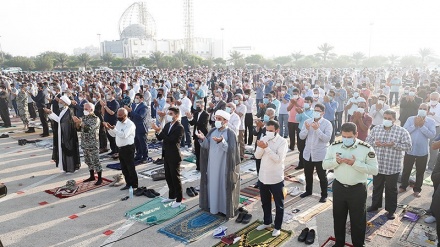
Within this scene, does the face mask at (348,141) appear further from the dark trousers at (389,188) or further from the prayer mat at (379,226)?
the dark trousers at (389,188)

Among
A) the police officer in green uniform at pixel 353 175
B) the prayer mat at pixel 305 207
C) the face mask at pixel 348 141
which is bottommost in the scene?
the prayer mat at pixel 305 207

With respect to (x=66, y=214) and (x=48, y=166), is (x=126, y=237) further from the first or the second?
(x=48, y=166)

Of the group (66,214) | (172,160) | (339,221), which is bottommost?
(66,214)

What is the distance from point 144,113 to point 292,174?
4.25m

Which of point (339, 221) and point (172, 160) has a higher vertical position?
point (172, 160)

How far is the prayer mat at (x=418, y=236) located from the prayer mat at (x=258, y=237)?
5.85 feet

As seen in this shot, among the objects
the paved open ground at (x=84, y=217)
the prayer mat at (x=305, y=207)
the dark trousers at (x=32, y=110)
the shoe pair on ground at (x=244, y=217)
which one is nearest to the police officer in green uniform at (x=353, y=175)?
the paved open ground at (x=84, y=217)

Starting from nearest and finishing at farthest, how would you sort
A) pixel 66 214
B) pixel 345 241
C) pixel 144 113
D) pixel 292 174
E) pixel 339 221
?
pixel 339 221
pixel 345 241
pixel 66 214
pixel 292 174
pixel 144 113

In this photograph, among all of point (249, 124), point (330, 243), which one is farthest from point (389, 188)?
point (249, 124)

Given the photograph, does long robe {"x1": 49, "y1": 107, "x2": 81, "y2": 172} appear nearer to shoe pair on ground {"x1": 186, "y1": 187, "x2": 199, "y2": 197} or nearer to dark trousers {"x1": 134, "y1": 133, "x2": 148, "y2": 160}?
dark trousers {"x1": 134, "y1": 133, "x2": 148, "y2": 160}

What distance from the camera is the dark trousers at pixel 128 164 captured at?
24.3ft

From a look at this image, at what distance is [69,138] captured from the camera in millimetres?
8656

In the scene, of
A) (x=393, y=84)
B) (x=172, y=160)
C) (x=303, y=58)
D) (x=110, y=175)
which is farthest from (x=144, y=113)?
(x=303, y=58)

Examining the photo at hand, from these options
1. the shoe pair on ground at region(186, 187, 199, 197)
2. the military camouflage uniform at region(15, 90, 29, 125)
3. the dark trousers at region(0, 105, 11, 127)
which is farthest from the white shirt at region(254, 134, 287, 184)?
the dark trousers at region(0, 105, 11, 127)
